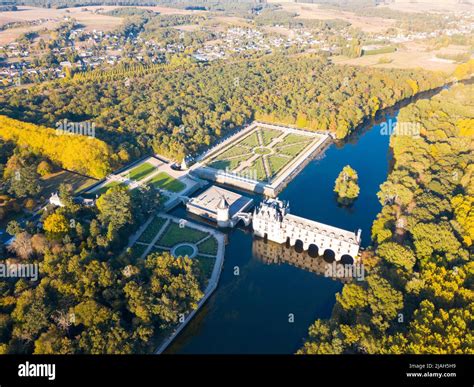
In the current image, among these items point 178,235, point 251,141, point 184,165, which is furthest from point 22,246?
point 251,141

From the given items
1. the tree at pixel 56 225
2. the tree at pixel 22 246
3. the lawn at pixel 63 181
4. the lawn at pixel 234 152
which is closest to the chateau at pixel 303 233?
the lawn at pixel 234 152

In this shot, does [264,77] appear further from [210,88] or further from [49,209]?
[49,209]

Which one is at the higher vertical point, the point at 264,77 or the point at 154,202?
the point at 264,77

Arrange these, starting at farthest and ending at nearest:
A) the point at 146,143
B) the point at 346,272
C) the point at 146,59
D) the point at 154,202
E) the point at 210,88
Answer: the point at 146,59
the point at 210,88
the point at 146,143
the point at 154,202
the point at 346,272

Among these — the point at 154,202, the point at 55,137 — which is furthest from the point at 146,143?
the point at 154,202

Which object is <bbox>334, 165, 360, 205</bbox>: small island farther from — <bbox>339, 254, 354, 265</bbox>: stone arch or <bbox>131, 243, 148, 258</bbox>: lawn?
<bbox>131, 243, 148, 258</bbox>: lawn

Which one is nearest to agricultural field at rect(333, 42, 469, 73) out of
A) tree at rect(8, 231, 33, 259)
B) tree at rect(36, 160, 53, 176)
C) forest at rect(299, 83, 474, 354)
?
forest at rect(299, 83, 474, 354)
